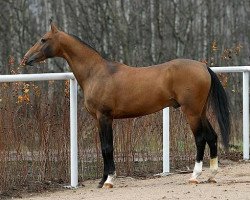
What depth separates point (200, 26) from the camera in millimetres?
21203

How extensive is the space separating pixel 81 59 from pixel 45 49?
0.43 meters

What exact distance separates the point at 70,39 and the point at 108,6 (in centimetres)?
1061

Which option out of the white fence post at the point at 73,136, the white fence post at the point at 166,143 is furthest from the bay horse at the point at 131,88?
the white fence post at the point at 166,143

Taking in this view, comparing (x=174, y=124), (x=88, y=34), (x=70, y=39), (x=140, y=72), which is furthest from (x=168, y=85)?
(x=88, y=34)

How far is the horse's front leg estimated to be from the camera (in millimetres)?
9797

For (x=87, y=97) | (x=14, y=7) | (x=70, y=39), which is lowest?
(x=87, y=97)

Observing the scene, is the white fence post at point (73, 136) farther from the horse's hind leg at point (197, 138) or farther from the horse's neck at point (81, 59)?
the horse's hind leg at point (197, 138)

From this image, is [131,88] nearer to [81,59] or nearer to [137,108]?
[137,108]

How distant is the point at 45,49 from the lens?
32.7 feet

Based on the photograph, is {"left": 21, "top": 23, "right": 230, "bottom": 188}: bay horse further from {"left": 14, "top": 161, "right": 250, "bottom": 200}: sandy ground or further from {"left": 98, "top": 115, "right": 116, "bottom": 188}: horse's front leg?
{"left": 14, "top": 161, "right": 250, "bottom": 200}: sandy ground

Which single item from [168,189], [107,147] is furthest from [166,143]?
[168,189]

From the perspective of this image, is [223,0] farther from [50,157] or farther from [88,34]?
[50,157]

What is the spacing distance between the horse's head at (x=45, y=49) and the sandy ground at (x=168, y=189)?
1.53m

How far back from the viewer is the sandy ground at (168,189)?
8.93 meters
